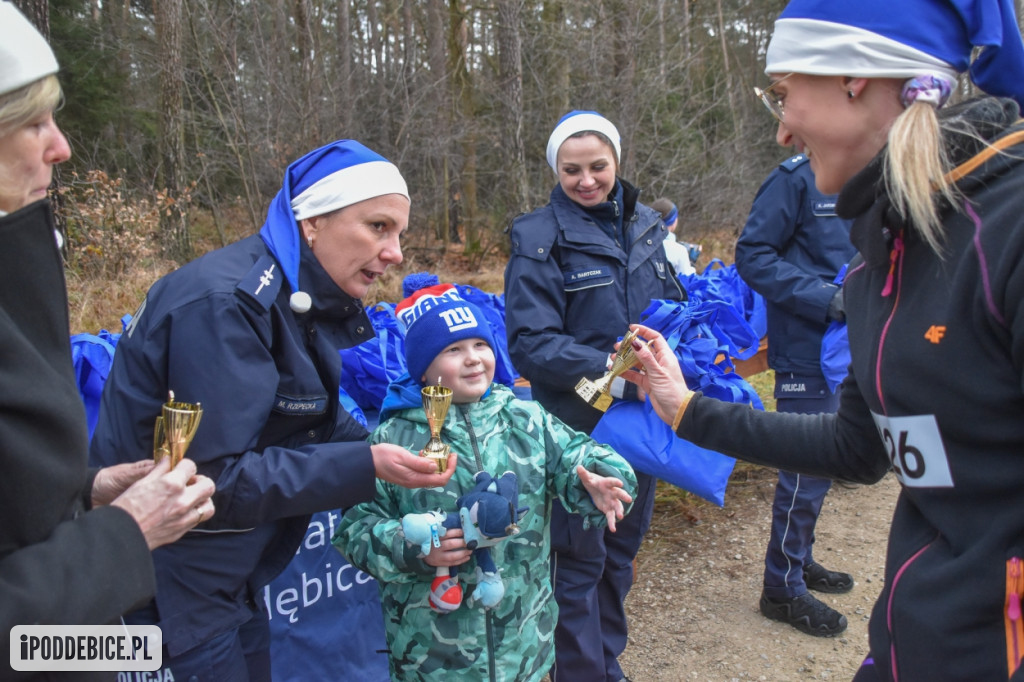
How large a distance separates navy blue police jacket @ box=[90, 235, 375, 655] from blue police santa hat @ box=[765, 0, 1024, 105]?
1545 mm

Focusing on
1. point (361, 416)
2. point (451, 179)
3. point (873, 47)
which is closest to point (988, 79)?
point (873, 47)

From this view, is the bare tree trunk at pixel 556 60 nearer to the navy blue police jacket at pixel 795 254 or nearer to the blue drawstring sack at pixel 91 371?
the navy blue police jacket at pixel 795 254

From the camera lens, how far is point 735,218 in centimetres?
1559

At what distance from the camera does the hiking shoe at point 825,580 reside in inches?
184

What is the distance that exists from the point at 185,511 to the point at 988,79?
1.95 m

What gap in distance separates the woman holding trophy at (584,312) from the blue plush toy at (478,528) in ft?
2.59

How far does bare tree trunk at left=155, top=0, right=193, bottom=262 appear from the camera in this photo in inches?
411

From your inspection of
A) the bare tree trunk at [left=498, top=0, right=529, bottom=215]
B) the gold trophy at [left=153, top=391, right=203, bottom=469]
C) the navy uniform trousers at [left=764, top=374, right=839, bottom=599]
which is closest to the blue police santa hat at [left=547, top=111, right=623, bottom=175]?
the navy uniform trousers at [left=764, top=374, right=839, bottom=599]

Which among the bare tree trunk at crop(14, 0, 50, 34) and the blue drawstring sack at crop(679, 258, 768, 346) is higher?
the bare tree trunk at crop(14, 0, 50, 34)

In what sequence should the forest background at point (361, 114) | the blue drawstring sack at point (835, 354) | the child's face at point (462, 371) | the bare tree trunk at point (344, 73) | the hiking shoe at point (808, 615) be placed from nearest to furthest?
1. the child's face at point (462, 371)
2. the blue drawstring sack at point (835, 354)
3. the hiking shoe at point (808, 615)
4. the forest background at point (361, 114)
5. the bare tree trunk at point (344, 73)

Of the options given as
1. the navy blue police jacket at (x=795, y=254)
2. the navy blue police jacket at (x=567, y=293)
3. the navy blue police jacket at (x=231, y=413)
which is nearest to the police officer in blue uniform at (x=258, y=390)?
the navy blue police jacket at (x=231, y=413)

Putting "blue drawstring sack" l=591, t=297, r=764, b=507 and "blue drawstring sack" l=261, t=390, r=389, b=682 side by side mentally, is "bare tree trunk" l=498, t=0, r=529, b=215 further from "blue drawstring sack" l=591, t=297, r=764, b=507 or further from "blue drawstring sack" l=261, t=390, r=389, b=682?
"blue drawstring sack" l=261, t=390, r=389, b=682

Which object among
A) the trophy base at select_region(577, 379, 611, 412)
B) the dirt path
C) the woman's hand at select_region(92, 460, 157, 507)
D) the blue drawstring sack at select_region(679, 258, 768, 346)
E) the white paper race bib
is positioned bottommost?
the dirt path

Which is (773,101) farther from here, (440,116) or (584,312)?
(440,116)
